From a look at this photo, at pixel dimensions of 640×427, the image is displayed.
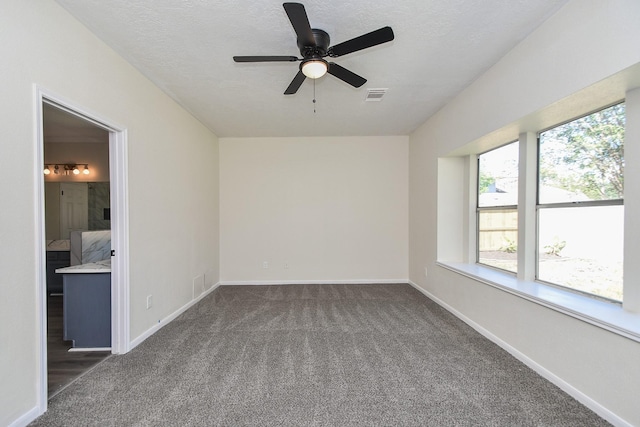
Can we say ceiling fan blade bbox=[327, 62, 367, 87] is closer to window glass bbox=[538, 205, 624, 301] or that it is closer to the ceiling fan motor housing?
the ceiling fan motor housing

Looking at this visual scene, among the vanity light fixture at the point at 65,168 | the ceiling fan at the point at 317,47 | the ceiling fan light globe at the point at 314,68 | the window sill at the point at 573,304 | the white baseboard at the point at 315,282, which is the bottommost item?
the white baseboard at the point at 315,282

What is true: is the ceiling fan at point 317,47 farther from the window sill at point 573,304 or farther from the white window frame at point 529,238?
the window sill at point 573,304

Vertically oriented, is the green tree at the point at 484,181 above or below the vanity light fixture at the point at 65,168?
below

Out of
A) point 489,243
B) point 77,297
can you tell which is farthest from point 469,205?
point 77,297

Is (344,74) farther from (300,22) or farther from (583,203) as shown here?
(583,203)

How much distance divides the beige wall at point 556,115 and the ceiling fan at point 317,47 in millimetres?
1249

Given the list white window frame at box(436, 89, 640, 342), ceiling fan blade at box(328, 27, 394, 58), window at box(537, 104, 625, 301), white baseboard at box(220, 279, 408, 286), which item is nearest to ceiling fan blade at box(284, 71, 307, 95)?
ceiling fan blade at box(328, 27, 394, 58)

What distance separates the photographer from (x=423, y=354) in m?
2.47

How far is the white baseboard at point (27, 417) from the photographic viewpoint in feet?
5.17

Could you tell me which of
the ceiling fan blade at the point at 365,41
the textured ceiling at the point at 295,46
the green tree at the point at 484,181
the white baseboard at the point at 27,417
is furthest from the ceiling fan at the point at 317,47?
the white baseboard at the point at 27,417

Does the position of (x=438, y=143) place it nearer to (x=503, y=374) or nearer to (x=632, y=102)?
(x=632, y=102)

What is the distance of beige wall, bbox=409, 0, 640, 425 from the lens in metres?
1.58

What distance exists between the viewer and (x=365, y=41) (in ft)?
5.99

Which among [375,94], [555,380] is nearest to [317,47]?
[375,94]
